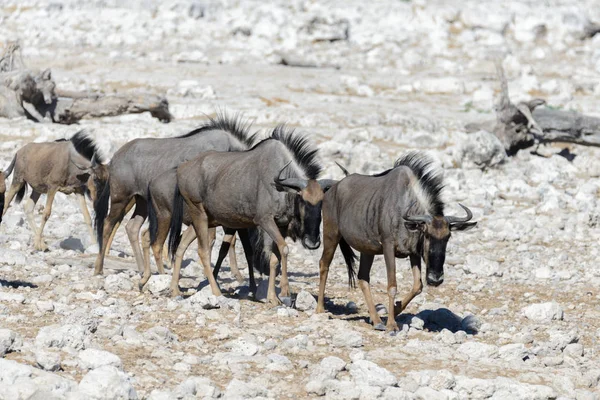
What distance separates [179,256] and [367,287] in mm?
2414

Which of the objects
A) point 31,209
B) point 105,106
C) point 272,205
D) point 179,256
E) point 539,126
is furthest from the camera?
point 105,106

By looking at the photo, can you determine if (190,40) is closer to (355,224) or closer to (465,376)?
(355,224)

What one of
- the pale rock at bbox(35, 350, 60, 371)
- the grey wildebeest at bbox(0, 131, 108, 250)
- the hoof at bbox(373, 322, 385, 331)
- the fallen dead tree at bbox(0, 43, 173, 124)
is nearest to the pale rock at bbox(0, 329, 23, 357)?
the pale rock at bbox(35, 350, 60, 371)

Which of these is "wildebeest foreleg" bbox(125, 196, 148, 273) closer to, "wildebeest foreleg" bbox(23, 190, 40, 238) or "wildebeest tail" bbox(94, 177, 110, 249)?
"wildebeest tail" bbox(94, 177, 110, 249)

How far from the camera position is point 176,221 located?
11.9m

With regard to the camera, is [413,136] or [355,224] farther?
[413,136]

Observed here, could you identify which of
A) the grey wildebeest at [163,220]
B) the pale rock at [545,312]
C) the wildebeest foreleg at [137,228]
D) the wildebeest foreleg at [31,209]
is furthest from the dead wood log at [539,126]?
the grey wildebeest at [163,220]

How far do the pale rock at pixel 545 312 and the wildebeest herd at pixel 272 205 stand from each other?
1.75 m

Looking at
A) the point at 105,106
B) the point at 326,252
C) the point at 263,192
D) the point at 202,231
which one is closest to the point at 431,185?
the point at 326,252

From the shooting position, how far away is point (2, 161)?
63.7 feet

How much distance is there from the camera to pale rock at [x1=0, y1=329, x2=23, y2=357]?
25.0 feet

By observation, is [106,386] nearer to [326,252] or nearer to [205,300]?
[205,300]

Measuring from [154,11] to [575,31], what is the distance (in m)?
18.5

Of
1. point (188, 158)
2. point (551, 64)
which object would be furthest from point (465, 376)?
point (551, 64)
